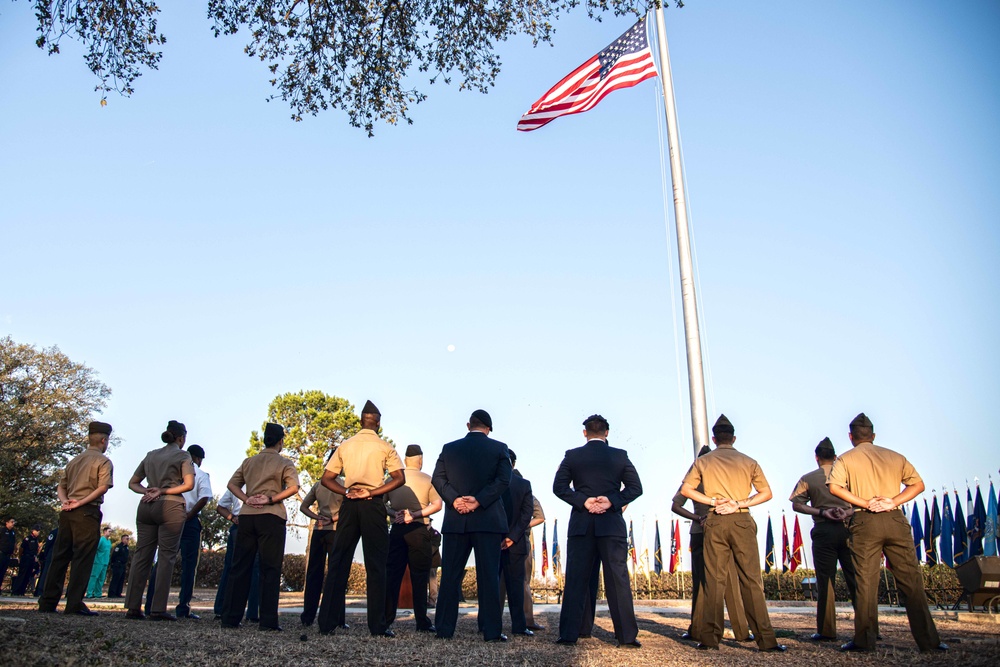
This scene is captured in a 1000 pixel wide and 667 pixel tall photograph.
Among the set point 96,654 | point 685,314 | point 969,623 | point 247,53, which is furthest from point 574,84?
point 96,654

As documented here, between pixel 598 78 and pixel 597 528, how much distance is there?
10.6 metres

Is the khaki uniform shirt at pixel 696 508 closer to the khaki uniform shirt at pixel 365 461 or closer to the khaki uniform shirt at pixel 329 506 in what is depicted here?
the khaki uniform shirt at pixel 365 461

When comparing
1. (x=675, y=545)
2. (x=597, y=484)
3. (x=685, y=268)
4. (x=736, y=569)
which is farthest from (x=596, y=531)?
(x=675, y=545)

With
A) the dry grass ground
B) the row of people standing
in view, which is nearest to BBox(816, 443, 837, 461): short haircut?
the row of people standing

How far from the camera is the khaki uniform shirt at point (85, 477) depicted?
25.6ft

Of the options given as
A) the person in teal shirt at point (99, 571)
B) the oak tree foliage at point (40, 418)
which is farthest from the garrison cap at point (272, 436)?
the oak tree foliage at point (40, 418)

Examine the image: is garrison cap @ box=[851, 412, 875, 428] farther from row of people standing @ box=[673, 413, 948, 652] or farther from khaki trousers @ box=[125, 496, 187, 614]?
khaki trousers @ box=[125, 496, 187, 614]

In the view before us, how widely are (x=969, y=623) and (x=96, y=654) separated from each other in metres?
9.89

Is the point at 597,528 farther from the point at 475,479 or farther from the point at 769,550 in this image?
Answer: the point at 769,550

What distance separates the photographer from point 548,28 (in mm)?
9359

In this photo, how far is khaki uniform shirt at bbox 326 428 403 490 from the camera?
6922mm

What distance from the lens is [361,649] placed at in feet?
18.4

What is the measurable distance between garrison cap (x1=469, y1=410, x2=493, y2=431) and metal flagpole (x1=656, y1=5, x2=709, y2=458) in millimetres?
4941

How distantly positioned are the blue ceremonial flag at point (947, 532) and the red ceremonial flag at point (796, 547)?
3.83m
